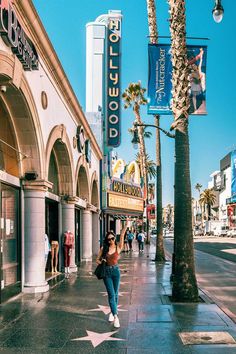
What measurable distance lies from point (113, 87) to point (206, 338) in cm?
2586

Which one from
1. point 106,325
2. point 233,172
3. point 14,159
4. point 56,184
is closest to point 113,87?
point 56,184

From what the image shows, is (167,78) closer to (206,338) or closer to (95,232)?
(206,338)

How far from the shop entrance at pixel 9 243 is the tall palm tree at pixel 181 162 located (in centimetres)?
415

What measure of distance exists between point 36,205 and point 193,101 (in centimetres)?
521

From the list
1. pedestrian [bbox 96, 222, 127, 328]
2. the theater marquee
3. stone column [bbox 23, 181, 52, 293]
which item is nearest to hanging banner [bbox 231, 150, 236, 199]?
the theater marquee

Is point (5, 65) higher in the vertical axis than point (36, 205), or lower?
higher

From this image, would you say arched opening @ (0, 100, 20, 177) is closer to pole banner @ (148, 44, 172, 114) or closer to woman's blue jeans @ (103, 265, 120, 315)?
pole banner @ (148, 44, 172, 114)

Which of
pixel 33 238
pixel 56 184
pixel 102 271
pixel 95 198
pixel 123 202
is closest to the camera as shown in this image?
pixel 102 271

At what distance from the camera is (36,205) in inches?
516

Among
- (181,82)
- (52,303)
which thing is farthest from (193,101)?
(52,303)

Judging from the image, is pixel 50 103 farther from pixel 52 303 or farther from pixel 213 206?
pixel 213 206

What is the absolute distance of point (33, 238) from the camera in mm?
12953

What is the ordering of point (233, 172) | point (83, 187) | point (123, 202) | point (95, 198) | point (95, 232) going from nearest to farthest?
point (83, 187), point (95, 232), point (95, 198), point (123, 202), point (233, 172)

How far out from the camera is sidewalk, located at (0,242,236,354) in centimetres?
739
